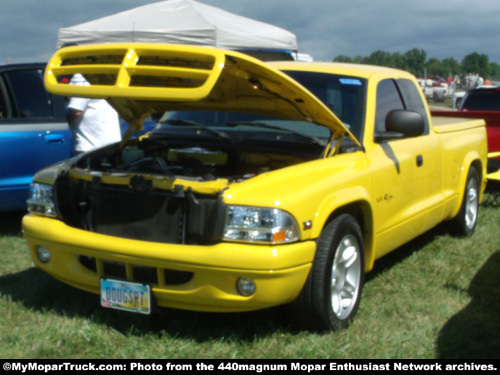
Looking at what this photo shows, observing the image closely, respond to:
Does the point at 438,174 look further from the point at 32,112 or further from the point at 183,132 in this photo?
the point at 32,112

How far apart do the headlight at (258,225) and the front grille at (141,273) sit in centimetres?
35

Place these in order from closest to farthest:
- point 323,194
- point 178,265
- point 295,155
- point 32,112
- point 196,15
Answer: point 178,265 < point 323,194 < point 295,155 < point 32,112 < point 196,15

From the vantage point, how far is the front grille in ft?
11.3

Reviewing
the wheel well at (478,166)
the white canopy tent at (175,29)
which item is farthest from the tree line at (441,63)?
the wheel well at (478,166)

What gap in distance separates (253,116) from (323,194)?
1.25 metres

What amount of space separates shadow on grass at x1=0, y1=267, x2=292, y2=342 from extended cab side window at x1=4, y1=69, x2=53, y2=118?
233 cm

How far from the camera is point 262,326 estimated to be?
386cm

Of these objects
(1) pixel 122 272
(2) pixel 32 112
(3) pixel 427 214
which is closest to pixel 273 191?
(1) pixel 122 272

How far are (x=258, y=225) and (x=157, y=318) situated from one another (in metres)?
1.10

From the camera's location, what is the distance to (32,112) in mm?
6316

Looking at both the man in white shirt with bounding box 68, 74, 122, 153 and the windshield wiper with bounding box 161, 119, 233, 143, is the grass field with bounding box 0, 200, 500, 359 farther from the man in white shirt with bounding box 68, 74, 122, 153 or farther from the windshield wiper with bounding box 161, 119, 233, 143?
the man in white shirt with bounding box 68, 74, 122, 153

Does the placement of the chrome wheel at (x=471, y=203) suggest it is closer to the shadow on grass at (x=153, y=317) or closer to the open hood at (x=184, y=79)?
the open hood at (x=184, y=79)

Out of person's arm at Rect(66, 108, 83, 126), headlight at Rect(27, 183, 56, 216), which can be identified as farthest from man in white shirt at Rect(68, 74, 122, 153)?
headlight at Rect(27, 183, 56, 216)

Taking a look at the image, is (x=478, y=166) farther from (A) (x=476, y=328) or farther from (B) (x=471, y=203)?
(A) (x=476, y=328)
